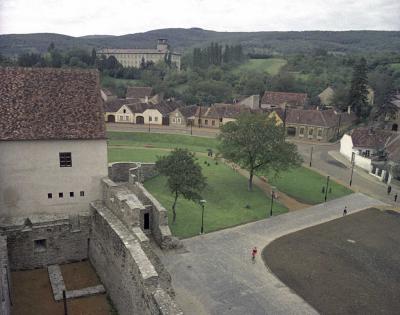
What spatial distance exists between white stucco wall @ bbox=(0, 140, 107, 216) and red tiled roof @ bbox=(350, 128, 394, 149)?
135ft

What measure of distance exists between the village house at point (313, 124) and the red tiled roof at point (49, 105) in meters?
46.8

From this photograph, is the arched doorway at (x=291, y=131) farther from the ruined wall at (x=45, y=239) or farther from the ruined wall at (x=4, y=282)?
the ruined wall at (x=4, y=282)

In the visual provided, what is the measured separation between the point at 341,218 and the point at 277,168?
7.76m

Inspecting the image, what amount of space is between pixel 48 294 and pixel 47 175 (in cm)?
778

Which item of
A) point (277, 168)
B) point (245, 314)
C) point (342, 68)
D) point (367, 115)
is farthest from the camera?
point (342, 68)

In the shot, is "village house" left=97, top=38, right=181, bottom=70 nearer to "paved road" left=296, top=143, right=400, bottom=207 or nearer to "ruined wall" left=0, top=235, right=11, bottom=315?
"paved road" left=296, top=143, right=400, bottom=207

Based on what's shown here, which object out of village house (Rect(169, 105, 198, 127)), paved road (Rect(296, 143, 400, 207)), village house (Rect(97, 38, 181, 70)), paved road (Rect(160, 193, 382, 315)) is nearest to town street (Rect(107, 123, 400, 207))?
paved road (Rect(296, 143, 400, 207))

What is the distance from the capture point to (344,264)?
26078 mm

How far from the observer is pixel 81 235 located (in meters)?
26.1

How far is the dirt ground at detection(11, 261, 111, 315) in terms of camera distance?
A: 69.2 feet

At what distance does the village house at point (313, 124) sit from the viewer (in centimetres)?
6725

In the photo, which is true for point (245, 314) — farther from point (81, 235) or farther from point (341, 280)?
point (81, 235)

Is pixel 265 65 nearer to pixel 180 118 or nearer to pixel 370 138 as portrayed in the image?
pixel 180 118

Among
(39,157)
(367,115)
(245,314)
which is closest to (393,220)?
(245,314)
